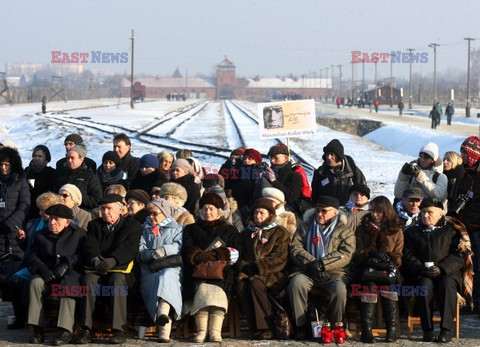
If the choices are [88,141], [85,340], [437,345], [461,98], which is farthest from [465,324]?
[461,98]

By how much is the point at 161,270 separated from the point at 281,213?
1.63 m

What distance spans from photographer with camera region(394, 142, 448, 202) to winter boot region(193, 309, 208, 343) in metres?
3.08

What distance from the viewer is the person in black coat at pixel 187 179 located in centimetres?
986

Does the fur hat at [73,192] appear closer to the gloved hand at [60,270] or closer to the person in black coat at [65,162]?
the gloved hand at [60,270]

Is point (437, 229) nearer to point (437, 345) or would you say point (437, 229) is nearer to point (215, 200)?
point (437, 345)

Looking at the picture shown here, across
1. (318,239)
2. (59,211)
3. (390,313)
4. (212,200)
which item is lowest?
(390,313)

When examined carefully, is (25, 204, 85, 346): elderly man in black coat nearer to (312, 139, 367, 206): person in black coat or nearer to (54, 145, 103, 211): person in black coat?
(54, 145, 103, 211): person in black coat

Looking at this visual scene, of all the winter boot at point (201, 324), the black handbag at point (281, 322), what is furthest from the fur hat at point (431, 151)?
the winter boot at point (201, 324)

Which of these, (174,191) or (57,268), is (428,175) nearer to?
(174,191)

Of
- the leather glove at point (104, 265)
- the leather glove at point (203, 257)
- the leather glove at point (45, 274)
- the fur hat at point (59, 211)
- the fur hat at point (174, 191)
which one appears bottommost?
the leather glove at point (45, 274)

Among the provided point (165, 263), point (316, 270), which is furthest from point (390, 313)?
point (165, 263)

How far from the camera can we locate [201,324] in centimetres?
776

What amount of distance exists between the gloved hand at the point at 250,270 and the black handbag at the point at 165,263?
2.10ft

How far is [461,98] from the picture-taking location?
125m
